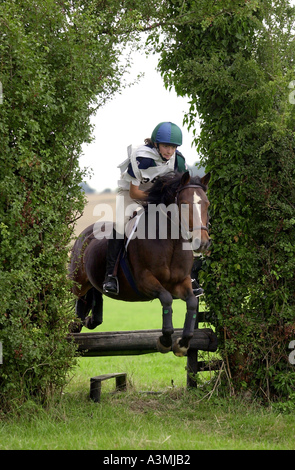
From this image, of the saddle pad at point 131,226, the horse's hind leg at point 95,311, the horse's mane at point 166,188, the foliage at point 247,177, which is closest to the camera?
the horse's mane at point 166,188

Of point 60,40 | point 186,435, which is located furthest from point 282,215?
point 60,40

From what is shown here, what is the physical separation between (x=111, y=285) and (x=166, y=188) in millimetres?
1399

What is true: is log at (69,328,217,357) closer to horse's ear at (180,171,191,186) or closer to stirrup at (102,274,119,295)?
stirrup at (102,274,119,295)

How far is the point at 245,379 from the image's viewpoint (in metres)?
7.00

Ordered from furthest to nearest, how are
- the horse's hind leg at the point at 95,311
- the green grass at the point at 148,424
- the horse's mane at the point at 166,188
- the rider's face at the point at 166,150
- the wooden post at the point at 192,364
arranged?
1. the horse's hind leg at the point at 95,311
2. the wooden post at the point at 192,364
3. the rider's face at the point at 166,150
4. the horse's mane at the point at 166,188
5. the green grass at the point at 148,424

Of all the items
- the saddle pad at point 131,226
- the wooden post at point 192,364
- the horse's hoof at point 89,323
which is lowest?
the wooden post at point 192,364

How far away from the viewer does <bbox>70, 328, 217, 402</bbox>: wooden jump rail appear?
6827mm

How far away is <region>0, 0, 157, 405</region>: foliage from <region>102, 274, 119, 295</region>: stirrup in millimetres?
649

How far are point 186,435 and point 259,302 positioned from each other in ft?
7.21

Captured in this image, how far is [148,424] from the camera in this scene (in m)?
5.80

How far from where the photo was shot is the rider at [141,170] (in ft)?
21.0

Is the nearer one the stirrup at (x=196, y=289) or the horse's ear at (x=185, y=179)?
the horse's ear at (x=185, y=179)

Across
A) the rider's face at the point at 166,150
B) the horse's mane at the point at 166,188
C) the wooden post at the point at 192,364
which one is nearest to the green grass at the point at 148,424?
the wooden post at the point at 192,364

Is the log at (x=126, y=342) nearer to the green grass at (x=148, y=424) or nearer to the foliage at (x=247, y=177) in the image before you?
the foliage at (x=247, y=177)
